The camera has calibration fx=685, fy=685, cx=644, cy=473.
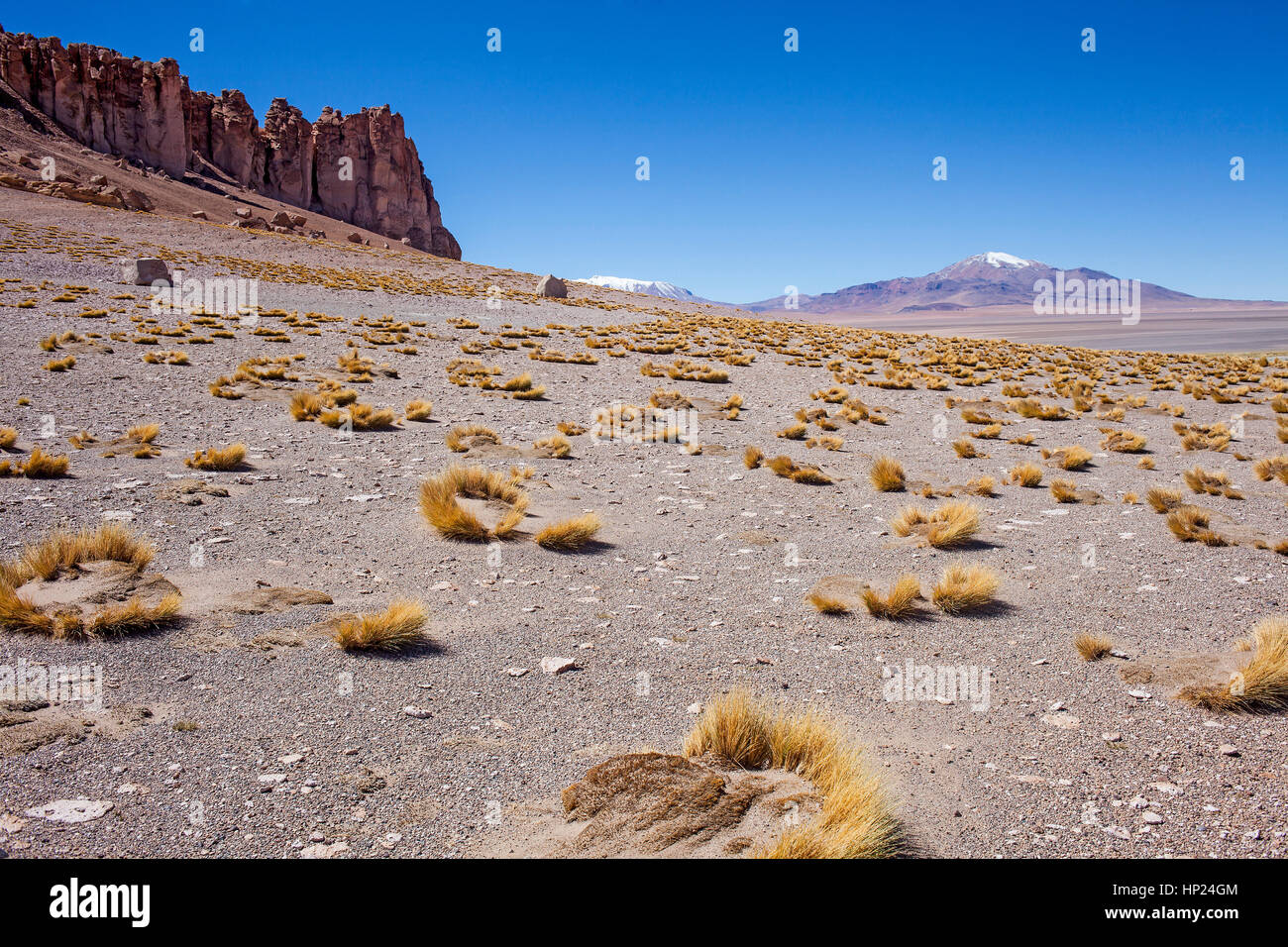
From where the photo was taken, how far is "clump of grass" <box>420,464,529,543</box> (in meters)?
6.92

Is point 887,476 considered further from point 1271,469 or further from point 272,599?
point 272,599

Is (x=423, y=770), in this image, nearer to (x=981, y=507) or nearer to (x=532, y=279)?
(x=981, y=507)

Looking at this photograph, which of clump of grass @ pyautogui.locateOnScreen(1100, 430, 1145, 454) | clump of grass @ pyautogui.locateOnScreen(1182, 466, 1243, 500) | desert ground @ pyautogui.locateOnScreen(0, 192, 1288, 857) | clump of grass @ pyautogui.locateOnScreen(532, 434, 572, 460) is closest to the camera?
desert ground @ pyautogui.locateOnScreen(0, 192, 1288, 857)

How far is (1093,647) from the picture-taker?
16.0 ft

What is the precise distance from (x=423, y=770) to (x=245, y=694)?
4.50 ft

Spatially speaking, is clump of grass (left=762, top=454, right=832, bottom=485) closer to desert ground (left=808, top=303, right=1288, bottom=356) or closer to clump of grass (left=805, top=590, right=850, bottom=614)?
clump of grass (left=805, top=590, right=850, bottom=614)

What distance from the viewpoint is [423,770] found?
346 centimetres

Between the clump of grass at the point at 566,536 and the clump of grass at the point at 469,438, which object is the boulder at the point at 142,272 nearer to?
the clump of grass at the point at 469,438

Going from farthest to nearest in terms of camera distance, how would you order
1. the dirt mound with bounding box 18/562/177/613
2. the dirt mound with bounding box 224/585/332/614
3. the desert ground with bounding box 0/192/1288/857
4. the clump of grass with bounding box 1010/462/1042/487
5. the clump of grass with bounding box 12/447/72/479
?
the clump of grass with bounding box 1010/462/1042/487 < the clump of grass with bounding box 12/447/72/479 < the dirt mound with bounding box 224/585/332/614 < the dirt mound with bounding box 18/562/177/613 < the desert ground with bounding box 0/192/1288/857

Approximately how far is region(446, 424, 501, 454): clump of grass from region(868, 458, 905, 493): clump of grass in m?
5.87

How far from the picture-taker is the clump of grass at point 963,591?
18.6 ft

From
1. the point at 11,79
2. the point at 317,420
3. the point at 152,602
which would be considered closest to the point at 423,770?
the point at 152,602

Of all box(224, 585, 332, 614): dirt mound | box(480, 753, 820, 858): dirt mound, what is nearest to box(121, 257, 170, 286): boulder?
box(224, 585, 332, 614): dirt mound
